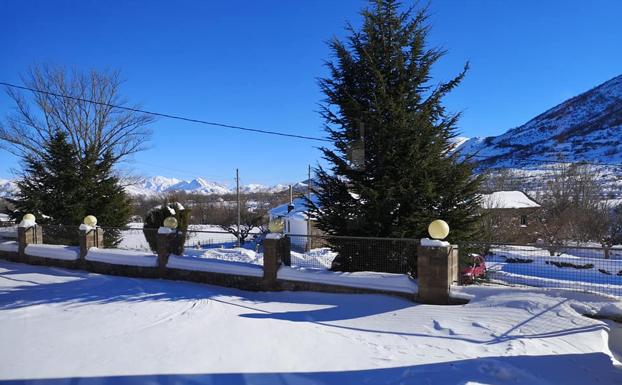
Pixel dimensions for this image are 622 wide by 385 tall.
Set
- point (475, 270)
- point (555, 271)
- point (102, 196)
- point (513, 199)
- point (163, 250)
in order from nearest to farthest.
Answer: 1. point (163, 250)
2. point (555, 271)
3. point (475, 270)
4. point (102, 196)
5. point (513, 199)

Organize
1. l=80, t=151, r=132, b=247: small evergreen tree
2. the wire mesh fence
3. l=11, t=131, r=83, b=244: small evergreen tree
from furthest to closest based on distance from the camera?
l=80, t=151, r=132, b=247: small evergreen tree → l=11, t=131, r=83, b=244: small evergreen tree → the wire mesh fence

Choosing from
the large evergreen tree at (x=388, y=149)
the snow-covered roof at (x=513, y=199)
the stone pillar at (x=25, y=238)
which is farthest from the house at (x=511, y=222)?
the stone pillar at (x=25, y=238)

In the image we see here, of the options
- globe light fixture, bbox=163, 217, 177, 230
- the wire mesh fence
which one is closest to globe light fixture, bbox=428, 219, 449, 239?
the wire mesh fence

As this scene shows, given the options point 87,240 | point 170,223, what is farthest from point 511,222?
point 87,240

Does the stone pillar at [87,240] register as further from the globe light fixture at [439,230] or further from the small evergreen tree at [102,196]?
the globe light fixture at [439,230]

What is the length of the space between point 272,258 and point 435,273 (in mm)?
3280

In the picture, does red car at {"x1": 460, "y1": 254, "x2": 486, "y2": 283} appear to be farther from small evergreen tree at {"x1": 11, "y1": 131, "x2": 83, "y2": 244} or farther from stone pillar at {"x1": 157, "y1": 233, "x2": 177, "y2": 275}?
small evergreen tree at {"x1": 11, "y1": 131, "x2": 83, "y2": 244}

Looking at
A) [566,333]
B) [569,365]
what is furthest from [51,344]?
[566,333]

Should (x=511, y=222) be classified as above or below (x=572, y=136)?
below

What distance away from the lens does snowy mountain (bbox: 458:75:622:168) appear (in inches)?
3150

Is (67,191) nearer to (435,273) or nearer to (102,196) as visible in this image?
(102,196)

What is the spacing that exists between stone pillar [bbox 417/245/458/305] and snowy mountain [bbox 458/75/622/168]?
196ft

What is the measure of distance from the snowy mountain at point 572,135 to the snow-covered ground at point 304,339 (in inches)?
2385

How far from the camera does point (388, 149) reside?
9258 mm
